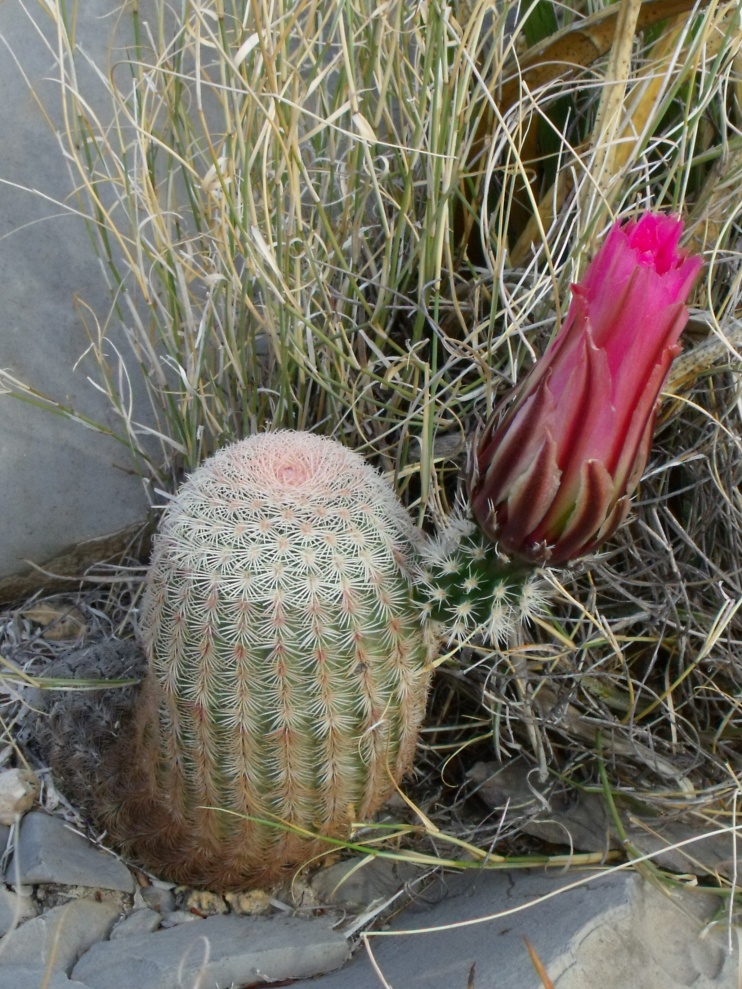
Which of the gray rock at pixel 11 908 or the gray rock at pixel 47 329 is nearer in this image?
the gray rock at pixel 11 908

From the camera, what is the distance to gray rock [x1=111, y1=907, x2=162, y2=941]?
1.12 metres

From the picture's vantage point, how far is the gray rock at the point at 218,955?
101 cm

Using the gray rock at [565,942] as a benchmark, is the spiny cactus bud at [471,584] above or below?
above

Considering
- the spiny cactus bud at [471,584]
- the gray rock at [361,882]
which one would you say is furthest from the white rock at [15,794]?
the spiny cactus bud at [471,584]

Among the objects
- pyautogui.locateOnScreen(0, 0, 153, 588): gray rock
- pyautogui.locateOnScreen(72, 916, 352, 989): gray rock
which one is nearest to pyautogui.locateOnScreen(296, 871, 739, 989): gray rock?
pyautogui.locateOnScreen(72, 916, 352, 989): gray rock

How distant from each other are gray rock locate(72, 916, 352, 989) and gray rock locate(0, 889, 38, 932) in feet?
0.30

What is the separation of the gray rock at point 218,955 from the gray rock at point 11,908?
3.6 inches

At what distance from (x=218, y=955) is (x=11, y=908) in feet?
0.83

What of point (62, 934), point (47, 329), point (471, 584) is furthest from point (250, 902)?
point (47, 329)

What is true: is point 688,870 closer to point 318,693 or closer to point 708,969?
point 708,969

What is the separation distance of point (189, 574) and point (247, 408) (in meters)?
0.48

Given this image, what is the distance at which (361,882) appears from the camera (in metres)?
1.23

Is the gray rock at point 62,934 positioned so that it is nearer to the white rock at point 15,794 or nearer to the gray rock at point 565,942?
the white rock at point 15,794

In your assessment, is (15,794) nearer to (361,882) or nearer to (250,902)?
(250,902)
